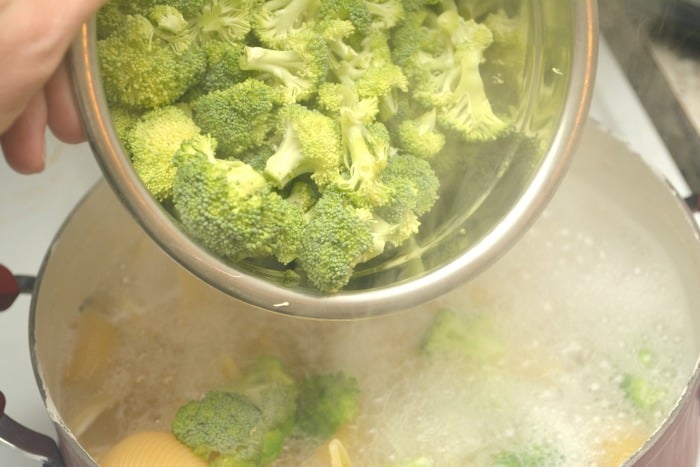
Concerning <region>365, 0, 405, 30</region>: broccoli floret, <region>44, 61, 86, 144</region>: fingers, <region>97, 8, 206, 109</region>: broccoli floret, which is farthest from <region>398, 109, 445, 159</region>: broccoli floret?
<region>44, 61, 86, 144</region>: fingers

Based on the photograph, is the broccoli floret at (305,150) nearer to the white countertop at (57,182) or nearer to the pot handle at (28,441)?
the pot handle at (28,441)

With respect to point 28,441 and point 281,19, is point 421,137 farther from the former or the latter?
point 28,441

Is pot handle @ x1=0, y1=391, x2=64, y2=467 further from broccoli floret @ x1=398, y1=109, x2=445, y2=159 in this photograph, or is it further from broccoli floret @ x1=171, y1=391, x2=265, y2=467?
broccoli floret @ x1=398, y1=109, x2=445, y2=159

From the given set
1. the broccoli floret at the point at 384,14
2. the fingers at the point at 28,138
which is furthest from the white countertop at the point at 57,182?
the broccoli floret at the point at 384,14

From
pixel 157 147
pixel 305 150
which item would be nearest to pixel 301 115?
pixel 305 150

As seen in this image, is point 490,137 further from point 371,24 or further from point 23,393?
point 23,393

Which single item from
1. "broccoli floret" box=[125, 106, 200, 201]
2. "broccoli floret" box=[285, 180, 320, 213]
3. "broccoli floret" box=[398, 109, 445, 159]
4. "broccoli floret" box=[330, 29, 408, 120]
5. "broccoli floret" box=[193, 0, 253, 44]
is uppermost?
"broccoli floret" box=[193, 0, 253, 44]
